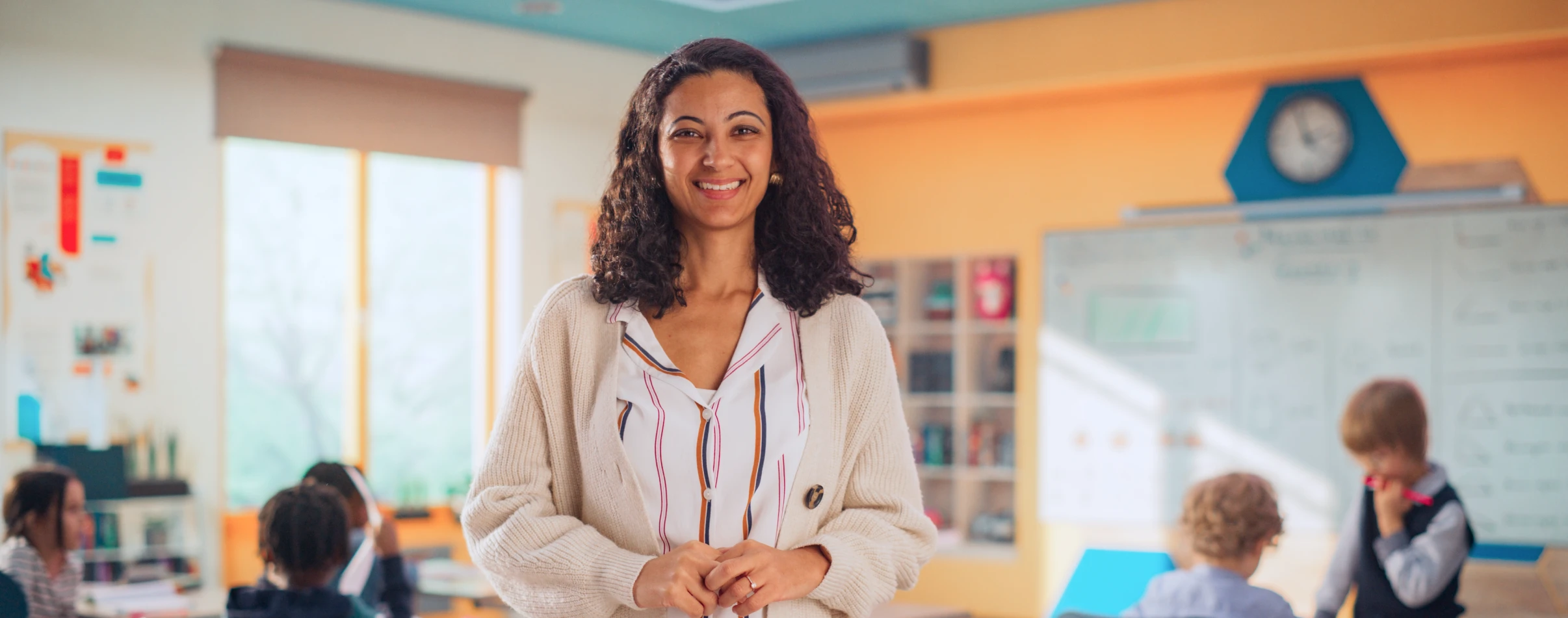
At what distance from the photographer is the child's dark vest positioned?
2.94 metres

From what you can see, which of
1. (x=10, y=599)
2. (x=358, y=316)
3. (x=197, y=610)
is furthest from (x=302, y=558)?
(x=358, y=316)

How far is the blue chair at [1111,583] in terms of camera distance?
308 cm

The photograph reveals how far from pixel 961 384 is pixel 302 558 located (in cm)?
394

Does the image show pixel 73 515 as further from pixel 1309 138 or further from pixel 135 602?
pixel 1309 138

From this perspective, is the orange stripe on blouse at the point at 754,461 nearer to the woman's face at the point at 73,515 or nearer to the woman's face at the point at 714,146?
the woman's face at the point at 714,146

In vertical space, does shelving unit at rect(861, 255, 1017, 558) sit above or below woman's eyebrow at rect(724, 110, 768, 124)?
below

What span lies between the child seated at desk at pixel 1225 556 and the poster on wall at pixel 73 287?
3829 millimetres

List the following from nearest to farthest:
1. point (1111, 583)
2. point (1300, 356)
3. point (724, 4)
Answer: point (1111, 583) < point (1300, 356) < point (724, 4)

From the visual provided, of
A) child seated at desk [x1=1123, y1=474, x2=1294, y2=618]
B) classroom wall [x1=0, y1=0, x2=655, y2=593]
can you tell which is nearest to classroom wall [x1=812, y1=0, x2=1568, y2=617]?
classroom wall [x1=0, y1=0, x2=655, y2=593]

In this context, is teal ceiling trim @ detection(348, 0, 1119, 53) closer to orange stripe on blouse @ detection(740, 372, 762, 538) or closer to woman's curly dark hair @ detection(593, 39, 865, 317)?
woman's curly dark hair @ detection(593, 39, 865, 317)

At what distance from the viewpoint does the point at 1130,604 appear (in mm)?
3098

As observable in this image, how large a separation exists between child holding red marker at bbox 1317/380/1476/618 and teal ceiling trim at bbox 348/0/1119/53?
117 inches

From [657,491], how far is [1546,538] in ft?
15.4

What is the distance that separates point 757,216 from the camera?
140cm
